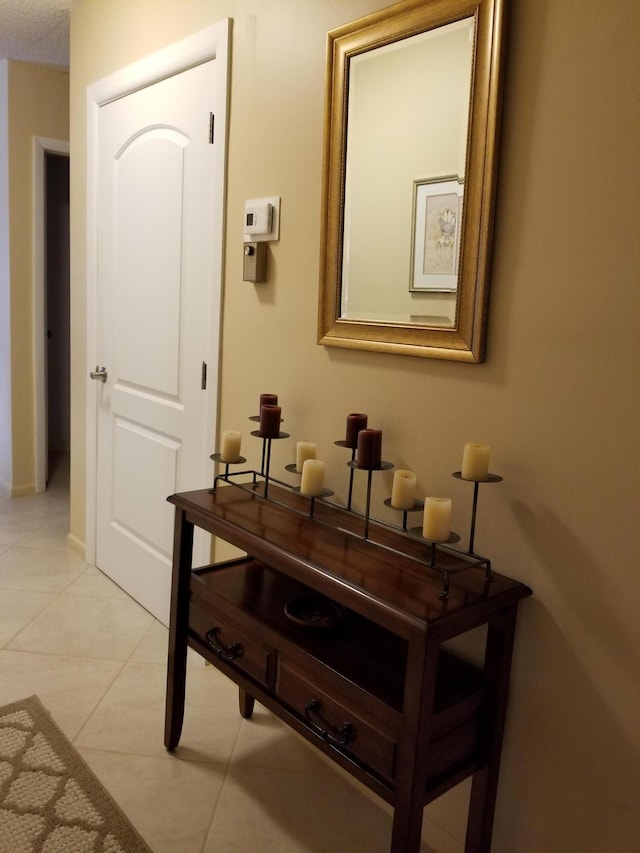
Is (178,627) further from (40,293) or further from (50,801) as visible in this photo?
(40,293)

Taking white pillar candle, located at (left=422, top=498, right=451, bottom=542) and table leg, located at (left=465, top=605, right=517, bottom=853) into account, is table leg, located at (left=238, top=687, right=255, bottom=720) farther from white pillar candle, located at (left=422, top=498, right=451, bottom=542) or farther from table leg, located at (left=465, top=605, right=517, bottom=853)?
white pillar candle, located at (left=422, top=498, right=451, bottom=542)

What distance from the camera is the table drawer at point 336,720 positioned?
133 centimetres

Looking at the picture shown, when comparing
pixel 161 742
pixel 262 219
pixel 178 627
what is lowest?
pixel 161 742

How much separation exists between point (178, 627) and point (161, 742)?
15.0 inches

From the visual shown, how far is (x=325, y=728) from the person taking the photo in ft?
4.77

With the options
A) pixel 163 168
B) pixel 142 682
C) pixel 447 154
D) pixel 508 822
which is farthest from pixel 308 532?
pixel 163 168

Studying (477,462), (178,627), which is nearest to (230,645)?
(178,627)

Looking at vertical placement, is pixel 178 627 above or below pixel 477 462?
below

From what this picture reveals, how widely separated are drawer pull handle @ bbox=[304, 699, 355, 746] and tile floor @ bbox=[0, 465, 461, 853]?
40cm

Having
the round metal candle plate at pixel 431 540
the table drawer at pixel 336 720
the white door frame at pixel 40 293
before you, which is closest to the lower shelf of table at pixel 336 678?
the table drawer at pixel 336 720

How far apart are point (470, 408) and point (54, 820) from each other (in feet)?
4.59

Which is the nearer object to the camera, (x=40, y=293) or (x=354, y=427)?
(x=354, y=427)

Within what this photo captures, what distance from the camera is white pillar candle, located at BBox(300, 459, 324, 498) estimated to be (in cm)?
168

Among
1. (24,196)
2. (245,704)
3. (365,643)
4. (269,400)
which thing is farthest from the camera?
(24,196)
